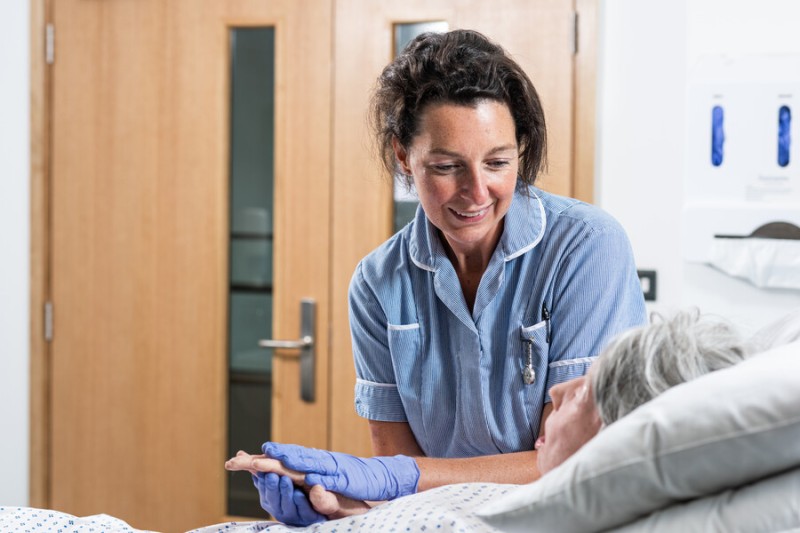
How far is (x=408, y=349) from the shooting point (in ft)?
4.88

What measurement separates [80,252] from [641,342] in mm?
2050

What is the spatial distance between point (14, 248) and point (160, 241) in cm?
43

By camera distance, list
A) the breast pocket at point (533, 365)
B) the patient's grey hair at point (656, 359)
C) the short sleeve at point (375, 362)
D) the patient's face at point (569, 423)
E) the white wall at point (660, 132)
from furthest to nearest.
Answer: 1. the white wall at point (660, 132)
2. the short sleeve at point (375, 362)
3. the breast pocket at point (533, 365)
4. the patient's face at point (569, 423)
5. the patient's grey hair at point (656, 359)

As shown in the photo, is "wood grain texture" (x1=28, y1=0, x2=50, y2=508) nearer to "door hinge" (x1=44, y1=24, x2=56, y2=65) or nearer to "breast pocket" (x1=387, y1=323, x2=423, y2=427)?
"door hinge" (x1=44, y1=24, x2=56, y2=65)

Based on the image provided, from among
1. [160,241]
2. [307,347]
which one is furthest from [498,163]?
[160,241]

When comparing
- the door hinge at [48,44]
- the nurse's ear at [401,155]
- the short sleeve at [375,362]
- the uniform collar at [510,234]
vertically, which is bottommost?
the short sleeve at [375,362]

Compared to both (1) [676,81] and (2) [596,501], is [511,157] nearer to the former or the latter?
(2) [596,501]

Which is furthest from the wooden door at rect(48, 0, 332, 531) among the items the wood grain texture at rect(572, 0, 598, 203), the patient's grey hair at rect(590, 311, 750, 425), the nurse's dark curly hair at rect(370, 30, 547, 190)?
the patient's grey hair at rect(590, 311, 750, 425)

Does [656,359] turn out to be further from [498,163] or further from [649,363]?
[498,163]

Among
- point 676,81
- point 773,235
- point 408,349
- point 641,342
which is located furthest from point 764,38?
point 641,342

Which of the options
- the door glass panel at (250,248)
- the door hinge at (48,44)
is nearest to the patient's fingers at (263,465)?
the door glass panel at (250,248)

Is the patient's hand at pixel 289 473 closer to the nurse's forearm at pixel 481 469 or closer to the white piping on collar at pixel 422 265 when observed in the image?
the nurse's forearm at pixel 481 469

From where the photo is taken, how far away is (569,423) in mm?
1053

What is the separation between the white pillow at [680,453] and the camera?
0.76m
